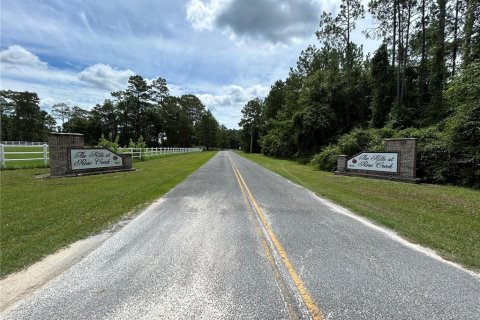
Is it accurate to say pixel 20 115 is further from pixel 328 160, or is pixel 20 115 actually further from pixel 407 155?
pixel 407 155

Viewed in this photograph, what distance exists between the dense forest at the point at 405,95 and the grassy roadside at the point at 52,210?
1342 cm

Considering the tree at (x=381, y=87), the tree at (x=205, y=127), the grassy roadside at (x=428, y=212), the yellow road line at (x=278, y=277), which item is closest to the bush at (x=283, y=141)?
the tree at (x=381, y=87)

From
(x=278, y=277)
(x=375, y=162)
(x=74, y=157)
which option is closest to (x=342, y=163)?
(x=375, y=162)

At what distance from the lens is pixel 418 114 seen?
23844mm

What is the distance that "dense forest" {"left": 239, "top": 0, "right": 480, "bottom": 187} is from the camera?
1308cm

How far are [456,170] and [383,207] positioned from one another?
760 cm

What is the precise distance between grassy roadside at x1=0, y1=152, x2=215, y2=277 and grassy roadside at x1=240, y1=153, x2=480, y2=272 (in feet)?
21.2

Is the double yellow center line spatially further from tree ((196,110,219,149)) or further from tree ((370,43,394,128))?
tree ((196,110,219,149))

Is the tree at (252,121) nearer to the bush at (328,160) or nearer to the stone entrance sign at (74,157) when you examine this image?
the bush at (328,160)

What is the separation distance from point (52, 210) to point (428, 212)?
393 inches

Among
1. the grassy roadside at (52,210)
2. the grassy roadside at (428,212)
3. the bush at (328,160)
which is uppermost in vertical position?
the bush at (328,160)

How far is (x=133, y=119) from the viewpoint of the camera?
6500 cm

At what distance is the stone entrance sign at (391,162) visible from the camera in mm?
13953

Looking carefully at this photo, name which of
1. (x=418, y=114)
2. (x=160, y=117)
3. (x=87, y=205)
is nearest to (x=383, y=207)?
(x=87, y=205)
